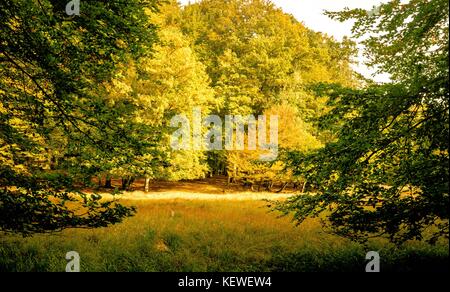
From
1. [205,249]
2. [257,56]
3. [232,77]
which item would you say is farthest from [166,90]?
[257,56]

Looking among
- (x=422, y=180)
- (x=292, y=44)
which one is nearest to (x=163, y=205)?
(x=422, y=180)

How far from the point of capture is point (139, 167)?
5.84 meters

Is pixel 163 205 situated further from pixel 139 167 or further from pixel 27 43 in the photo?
pixel 27 43

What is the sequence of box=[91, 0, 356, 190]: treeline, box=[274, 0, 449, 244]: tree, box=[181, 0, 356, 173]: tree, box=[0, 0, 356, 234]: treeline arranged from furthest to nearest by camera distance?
box=[181, 0, 356, 173]: tree → box=[91, 0, 356, 190]: treeline → box=[0, 0, 356, 234]: treeline → box=[274, 0, 449, 244]: tree

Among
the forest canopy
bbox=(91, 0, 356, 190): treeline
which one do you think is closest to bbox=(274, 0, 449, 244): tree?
the forest canopy

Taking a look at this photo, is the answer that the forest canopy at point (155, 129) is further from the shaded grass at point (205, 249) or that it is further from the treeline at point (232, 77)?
the treeline at point (232, 77)

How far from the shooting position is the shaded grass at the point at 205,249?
25.6 ft

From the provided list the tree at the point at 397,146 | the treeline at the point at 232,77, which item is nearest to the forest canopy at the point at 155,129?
the tree at the point at 397,146

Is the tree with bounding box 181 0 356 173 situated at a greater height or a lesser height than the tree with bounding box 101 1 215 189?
greater

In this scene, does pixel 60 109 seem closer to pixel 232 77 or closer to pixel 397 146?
pixel 397 146

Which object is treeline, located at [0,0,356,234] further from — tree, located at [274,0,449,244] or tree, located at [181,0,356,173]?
tree, located at [274,0,449,244]

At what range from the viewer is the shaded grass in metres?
7.81

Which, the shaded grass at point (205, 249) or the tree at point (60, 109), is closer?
the tree at point (60, 109)

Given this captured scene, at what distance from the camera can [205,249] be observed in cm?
935
